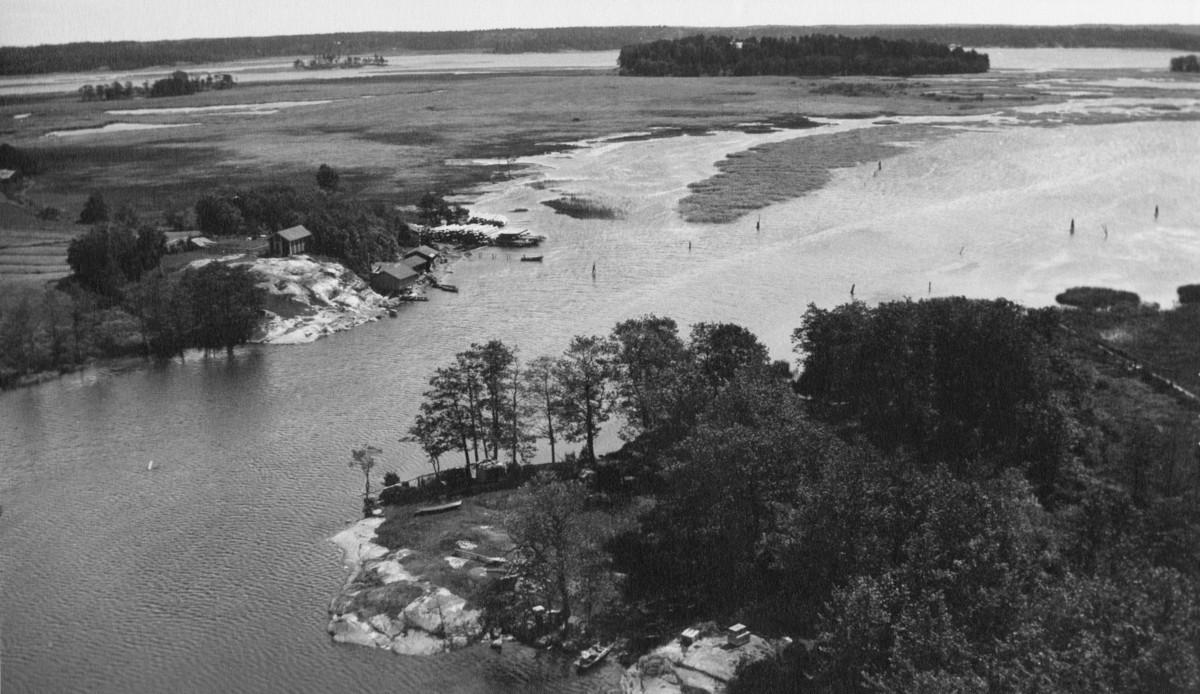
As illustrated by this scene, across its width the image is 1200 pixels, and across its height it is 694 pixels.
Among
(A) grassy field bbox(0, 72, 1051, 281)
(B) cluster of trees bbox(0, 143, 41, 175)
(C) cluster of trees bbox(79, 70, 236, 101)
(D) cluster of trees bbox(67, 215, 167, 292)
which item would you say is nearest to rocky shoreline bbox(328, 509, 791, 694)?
(D) cluster of trees bbox(67, 215, 167, 292)

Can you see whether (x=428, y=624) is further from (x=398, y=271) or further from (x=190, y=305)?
(x=398, y=271)

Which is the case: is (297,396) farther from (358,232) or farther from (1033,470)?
(1033,470)

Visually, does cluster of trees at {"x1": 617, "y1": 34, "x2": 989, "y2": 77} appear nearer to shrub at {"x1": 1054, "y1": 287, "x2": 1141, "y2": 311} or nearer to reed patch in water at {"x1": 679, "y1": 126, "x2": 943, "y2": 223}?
reed patch in water at {"x1": 679, "y1": 126, "x2": 943, "y2": 223}

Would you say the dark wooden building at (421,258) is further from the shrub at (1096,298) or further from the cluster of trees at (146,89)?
the cluster of trees at (146,89)

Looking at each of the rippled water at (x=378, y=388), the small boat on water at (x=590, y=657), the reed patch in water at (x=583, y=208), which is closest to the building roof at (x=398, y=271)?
the rippled water at (x=378, y=388)

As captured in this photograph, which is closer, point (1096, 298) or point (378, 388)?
point (378, 388)

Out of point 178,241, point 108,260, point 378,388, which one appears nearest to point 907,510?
point 378,388
